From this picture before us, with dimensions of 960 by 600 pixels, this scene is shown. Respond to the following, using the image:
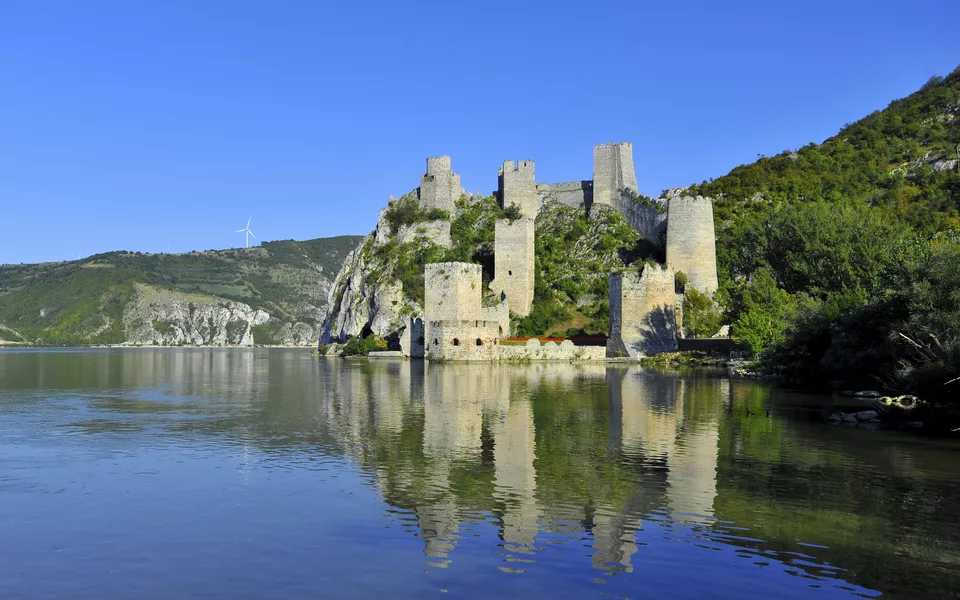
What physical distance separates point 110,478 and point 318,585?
6.07 metres

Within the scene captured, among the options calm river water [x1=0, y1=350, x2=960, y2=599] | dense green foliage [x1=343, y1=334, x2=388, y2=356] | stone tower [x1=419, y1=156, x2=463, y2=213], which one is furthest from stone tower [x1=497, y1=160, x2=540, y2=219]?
calm river water [x1=0, y1=350, x2=960, y2=599]

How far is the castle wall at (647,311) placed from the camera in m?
44.9

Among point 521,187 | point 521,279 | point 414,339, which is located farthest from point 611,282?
point 521,187

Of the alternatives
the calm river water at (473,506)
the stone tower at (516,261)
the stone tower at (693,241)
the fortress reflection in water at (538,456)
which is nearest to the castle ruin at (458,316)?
the stone tower at (516,261)

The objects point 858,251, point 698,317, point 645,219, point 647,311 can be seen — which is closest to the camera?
point 858,251

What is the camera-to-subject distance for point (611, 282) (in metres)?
46.6

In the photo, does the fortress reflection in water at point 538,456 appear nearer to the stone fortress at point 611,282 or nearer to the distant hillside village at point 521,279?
the stone fortress at point 611,282

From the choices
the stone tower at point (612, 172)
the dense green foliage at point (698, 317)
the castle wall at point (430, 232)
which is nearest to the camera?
the dense green foliage at point (698, 317)

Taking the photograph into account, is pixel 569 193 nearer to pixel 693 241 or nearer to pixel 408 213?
pixel 408 213

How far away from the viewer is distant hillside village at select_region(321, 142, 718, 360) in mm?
45312

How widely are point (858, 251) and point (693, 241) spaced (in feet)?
49.7

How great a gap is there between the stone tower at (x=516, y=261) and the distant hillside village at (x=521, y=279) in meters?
0.06

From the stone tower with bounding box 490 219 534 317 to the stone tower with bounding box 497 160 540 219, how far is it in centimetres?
703

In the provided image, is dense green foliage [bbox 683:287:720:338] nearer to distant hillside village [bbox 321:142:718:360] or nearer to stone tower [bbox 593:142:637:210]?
distant hillside village [bbox 321:142:718:360]
